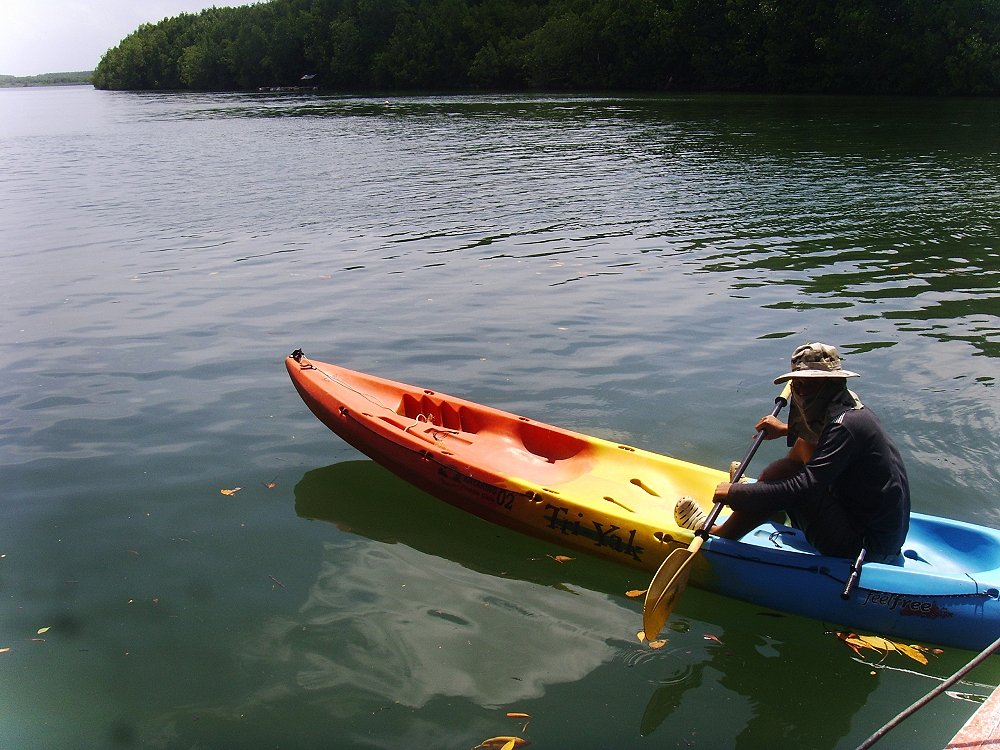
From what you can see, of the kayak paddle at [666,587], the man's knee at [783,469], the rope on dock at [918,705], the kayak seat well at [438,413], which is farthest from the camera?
the kayak seat well at [438,413]

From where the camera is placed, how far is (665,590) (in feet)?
17.3

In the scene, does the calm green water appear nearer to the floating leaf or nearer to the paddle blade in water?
the floating leaf

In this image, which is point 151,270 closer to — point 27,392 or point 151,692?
point 27,392

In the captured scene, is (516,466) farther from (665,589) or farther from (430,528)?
(665,589)

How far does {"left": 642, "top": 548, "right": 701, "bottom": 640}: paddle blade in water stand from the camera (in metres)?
5.26

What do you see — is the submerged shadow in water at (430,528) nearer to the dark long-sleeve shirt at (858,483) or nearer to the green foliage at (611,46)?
the dark long-sleeve shirt at (858,483)

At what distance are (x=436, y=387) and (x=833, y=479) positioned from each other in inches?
195

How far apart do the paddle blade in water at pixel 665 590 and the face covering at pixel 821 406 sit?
3.21ft

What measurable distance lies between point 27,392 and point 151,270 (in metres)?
5.09

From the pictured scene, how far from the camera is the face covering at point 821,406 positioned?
512cm

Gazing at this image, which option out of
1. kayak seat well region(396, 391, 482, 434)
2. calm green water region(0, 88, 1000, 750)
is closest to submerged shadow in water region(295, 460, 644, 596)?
calm green water region(0, 88, 1000, 750)

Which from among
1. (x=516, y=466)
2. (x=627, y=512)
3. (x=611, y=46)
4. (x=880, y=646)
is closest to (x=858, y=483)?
(x=880, y=646)

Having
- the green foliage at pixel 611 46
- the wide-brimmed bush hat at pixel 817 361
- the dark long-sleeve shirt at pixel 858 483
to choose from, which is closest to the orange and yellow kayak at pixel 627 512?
the dark long-sleeve shirt at pixel 858 483

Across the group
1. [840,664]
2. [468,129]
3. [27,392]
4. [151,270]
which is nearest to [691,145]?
[468,129]
